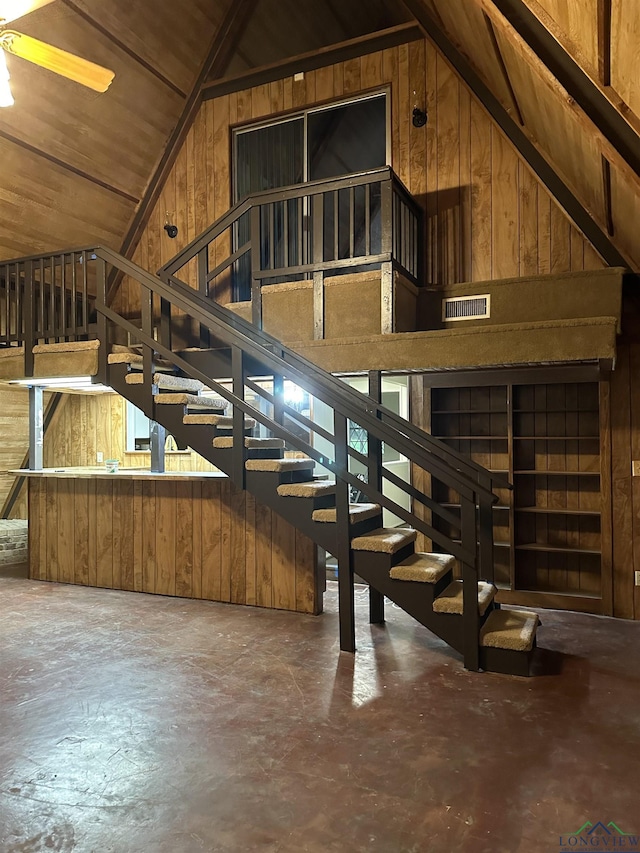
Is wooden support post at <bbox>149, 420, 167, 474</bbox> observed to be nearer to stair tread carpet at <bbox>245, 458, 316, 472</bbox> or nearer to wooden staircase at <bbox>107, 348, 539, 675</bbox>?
wooden staircase at <bbox>107, 348, 539, 675</bbox>

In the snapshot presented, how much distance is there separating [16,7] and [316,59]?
3.46 meters

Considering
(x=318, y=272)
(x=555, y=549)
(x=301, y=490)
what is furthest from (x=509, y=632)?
(x=318, y=272)

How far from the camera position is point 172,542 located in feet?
17.0

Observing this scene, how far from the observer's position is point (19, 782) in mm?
2396

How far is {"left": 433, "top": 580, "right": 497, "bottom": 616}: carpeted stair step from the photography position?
11.5 ft

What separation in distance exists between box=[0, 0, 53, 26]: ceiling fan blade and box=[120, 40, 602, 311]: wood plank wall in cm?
324

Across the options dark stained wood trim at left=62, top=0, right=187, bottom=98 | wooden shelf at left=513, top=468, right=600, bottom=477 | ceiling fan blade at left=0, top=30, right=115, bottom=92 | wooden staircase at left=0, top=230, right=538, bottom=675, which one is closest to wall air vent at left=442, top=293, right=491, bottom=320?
wooden staircase at left=0, top=230, right=538, bottom=675

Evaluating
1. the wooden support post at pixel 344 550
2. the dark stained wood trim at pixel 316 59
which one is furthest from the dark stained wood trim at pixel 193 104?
the wooden support post at pixel 344 550

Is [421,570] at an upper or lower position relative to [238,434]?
lower

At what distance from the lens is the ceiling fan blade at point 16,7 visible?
2.87 metres

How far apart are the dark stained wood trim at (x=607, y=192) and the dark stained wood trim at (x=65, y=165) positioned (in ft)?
14.9

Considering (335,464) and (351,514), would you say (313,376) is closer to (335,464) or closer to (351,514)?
(335,464)

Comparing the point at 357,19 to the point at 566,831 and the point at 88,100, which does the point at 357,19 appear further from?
the point at 566,831

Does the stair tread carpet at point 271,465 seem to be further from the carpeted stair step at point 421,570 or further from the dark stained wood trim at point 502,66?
the dark stained wood trim at point 502,66
